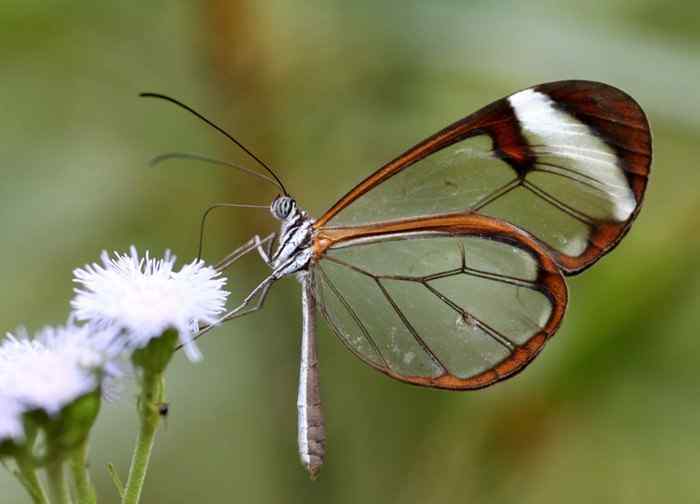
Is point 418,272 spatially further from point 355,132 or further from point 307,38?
point 307,38

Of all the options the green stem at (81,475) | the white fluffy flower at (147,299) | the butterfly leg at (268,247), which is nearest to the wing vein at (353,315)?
the butterfly leg at (268,247)

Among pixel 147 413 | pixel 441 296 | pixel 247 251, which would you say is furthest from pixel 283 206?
pixel 147 413

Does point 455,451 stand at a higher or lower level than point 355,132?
lower

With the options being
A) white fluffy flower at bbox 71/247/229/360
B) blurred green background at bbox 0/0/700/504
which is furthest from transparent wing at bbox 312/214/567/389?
white fluffy flower at bbox 71/247/229/360

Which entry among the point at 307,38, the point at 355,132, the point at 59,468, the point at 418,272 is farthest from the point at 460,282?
the point at 59,468

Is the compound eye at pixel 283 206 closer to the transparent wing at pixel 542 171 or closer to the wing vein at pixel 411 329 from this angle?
the transparent wing at pixel 542 171

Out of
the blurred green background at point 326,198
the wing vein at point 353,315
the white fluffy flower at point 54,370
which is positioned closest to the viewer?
the white fluffy flower at point 54,370
